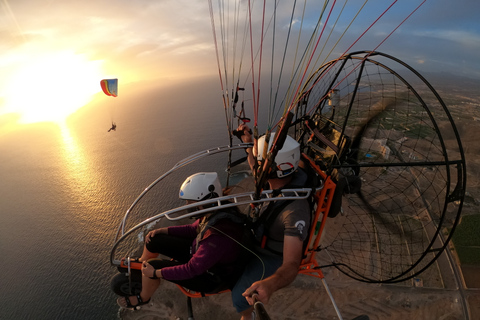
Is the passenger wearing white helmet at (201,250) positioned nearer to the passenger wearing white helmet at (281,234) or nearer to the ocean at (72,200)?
the passenger wearing white helmet at (281,234)

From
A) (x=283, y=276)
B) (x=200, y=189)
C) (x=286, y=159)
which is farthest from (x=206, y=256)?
(x=286, y=159)

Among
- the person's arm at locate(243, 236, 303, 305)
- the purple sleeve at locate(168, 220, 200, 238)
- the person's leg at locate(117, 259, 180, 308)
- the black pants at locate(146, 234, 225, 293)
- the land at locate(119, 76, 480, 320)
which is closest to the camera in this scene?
the person's arm at locate(243, 236, 303, 305)

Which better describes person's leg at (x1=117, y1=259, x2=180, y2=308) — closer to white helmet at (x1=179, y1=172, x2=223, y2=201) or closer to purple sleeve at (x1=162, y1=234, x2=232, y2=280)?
purple sleeve at (x1=162, y1=234, x2=232, y2=280)

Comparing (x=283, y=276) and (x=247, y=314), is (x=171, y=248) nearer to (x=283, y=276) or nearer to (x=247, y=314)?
(x=247, y=314)

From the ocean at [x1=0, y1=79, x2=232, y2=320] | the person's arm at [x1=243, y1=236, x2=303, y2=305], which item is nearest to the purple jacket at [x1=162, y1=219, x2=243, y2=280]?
the person's arm at [x1=243, y1=236, x2=303, y2=305]

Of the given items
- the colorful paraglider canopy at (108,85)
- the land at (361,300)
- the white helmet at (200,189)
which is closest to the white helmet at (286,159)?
the white helmet at (200,189)

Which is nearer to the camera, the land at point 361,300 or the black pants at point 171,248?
the black pants at point 171,248
